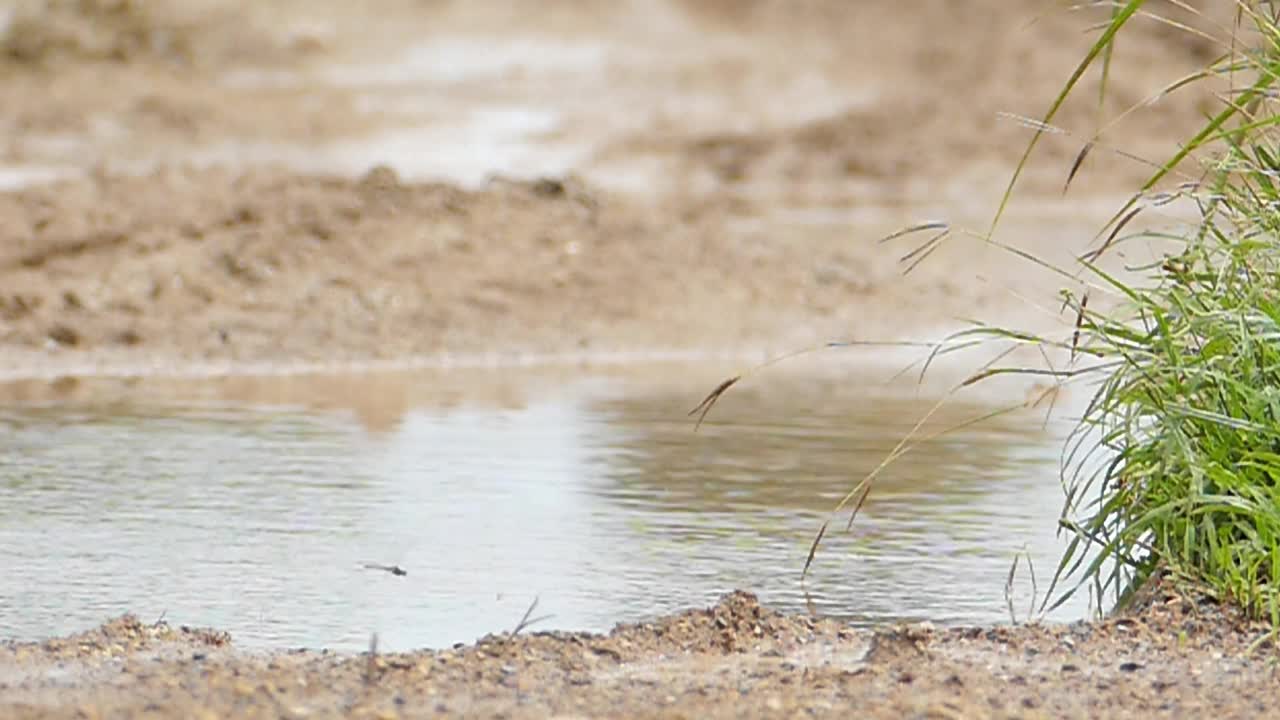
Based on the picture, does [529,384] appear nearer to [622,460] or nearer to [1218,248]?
[622,460]

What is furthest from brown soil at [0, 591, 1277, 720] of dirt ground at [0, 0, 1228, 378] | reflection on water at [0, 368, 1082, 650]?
dirt ground at [0, 0, 1228, 378]

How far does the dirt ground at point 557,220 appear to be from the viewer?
4.11 metres

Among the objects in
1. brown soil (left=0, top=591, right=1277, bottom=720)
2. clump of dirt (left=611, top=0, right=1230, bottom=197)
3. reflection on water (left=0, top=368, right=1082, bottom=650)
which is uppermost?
clump of dirt (left=611, top=0, right=1230, bottom=197)

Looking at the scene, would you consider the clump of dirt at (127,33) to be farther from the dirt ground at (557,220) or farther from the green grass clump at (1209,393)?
the green grass clump at (1209,393)

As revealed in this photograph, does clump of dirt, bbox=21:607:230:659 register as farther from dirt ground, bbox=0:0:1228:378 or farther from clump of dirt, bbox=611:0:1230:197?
clump of dirt, bbox=611:0:1230:197

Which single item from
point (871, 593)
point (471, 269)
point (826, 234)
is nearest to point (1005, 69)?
point (826, 234)

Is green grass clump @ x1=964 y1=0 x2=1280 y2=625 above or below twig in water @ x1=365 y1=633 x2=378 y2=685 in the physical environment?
above

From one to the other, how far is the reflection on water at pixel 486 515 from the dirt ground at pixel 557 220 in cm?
65

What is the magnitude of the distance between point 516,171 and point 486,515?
11.1 metres

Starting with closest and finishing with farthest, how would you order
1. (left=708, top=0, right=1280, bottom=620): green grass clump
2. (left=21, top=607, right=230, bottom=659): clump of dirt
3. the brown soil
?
the brown soil
(left=21, top=607, right=230, bottom=659): clump of dirt
(left=708, top=0, right=1280, bottom=620): green grass clump

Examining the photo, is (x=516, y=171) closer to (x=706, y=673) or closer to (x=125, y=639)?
(x=125, y=639)

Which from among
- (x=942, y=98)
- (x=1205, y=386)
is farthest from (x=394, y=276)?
(x=942, y=98)

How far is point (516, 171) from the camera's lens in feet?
56.9

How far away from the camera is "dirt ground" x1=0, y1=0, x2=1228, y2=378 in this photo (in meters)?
11.5
